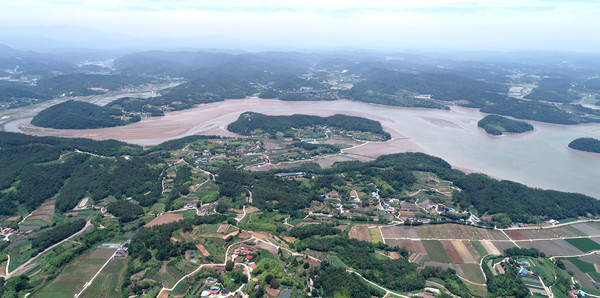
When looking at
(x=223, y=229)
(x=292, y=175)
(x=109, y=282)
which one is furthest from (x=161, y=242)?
(x=292, y=175)

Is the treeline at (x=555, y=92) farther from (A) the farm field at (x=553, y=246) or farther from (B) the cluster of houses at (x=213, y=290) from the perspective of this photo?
(B) the cluster of houses at (x=213, y=290)

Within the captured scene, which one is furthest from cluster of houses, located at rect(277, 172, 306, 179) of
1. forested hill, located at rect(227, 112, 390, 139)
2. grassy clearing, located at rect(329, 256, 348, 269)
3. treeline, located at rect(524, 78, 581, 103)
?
treeline, located at rect(524, 78, 581, 103)

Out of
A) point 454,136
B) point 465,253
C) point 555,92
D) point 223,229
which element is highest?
point 555,92

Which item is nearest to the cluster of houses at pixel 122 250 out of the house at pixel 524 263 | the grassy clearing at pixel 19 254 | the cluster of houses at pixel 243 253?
the grassy clearing at pixel 19 254

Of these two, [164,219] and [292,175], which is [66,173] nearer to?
[164,219]

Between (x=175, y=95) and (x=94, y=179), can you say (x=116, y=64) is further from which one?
(x=94, y=179)
